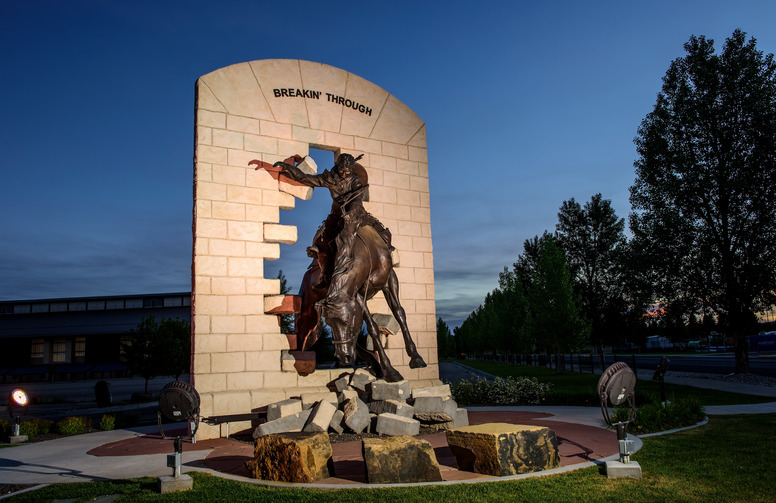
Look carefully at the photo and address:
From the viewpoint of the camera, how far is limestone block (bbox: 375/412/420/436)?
785 centimetres

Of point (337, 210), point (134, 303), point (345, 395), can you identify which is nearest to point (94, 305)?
point (134, 303)

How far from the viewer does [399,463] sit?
18.2 ft

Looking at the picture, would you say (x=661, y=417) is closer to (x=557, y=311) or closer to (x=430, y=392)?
(x=430, y=392)

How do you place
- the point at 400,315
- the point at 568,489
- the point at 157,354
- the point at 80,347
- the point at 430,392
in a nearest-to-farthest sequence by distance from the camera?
the point at 568,489 < the point at 430,392 < the point at 400,315 < the point at 157,354 < the point at 80,347

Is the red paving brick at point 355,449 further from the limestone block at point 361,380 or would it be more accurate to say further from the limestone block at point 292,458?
the limestone block at point 361,380

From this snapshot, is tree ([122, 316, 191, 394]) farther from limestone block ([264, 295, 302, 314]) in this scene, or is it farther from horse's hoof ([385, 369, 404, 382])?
horse's hoof ([385, 369, 404, 382])

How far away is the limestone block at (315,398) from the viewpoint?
895cm

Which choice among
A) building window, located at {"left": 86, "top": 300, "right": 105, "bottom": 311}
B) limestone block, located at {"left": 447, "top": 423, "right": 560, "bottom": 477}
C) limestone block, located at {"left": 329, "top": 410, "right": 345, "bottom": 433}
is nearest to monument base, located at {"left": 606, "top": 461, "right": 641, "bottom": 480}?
limestone block, located at {"left": 447, "top": 423, "right": 560, "bottom": 477}

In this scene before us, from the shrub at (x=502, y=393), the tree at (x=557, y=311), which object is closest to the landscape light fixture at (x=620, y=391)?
the shrub at (x=502, y=393)

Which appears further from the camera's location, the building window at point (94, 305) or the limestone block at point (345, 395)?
the building window at point (94, 305)

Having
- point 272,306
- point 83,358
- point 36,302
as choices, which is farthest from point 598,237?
point 36,302

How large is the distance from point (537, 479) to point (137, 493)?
4172 mm

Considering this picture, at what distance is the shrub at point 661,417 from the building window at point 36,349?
5564 centimetres

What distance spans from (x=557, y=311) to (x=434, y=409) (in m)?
23.2
